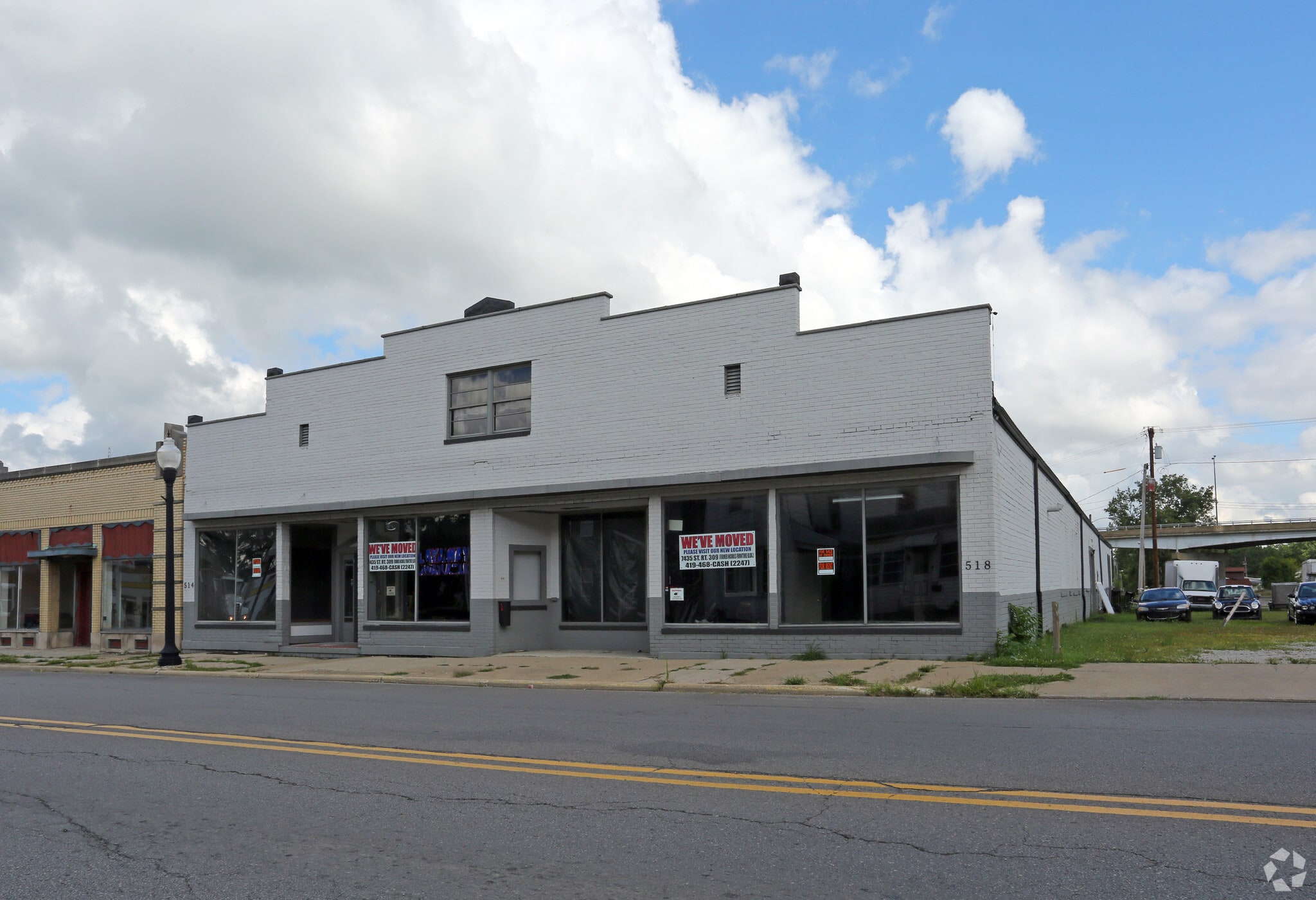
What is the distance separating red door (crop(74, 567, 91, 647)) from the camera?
30953 mm

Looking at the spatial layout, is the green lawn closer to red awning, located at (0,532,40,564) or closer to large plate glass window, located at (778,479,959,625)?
large plate glass window, located at (778,479,959,625)

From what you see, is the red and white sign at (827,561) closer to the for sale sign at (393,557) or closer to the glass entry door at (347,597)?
the for sale sign at (393,557)

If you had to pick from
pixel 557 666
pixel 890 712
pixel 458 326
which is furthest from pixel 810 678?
pixel 458 326

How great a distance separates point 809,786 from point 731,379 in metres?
13.0

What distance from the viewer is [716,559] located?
19938mm

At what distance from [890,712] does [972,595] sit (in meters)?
6.22

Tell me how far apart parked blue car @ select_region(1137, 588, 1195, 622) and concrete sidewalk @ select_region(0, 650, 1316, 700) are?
2283cm

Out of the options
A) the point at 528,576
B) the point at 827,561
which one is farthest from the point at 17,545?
the point at 827,561

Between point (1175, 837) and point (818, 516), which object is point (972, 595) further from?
point (1175, 837)

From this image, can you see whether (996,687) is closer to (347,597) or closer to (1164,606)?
(347,597)

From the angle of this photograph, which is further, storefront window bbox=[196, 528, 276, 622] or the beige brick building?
the beige brick building

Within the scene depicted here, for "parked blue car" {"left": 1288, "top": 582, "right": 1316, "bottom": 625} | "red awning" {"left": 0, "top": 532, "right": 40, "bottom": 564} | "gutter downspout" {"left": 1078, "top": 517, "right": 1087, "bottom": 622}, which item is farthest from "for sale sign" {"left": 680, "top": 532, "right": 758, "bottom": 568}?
"parked blue car" {"left": 1288, "top": 582, "right": 1316, "bottom": 625}

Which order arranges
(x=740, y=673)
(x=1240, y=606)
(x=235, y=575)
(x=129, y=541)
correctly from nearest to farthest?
1. (x=740, y=673)
2. (x=235, y=575)
3. (x=129, y=541)
4. (x=1240, y=606)

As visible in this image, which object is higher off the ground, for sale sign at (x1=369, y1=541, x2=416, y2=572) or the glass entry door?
for sale sign at (x1=369, y1=541, x2=416, y2=572)
